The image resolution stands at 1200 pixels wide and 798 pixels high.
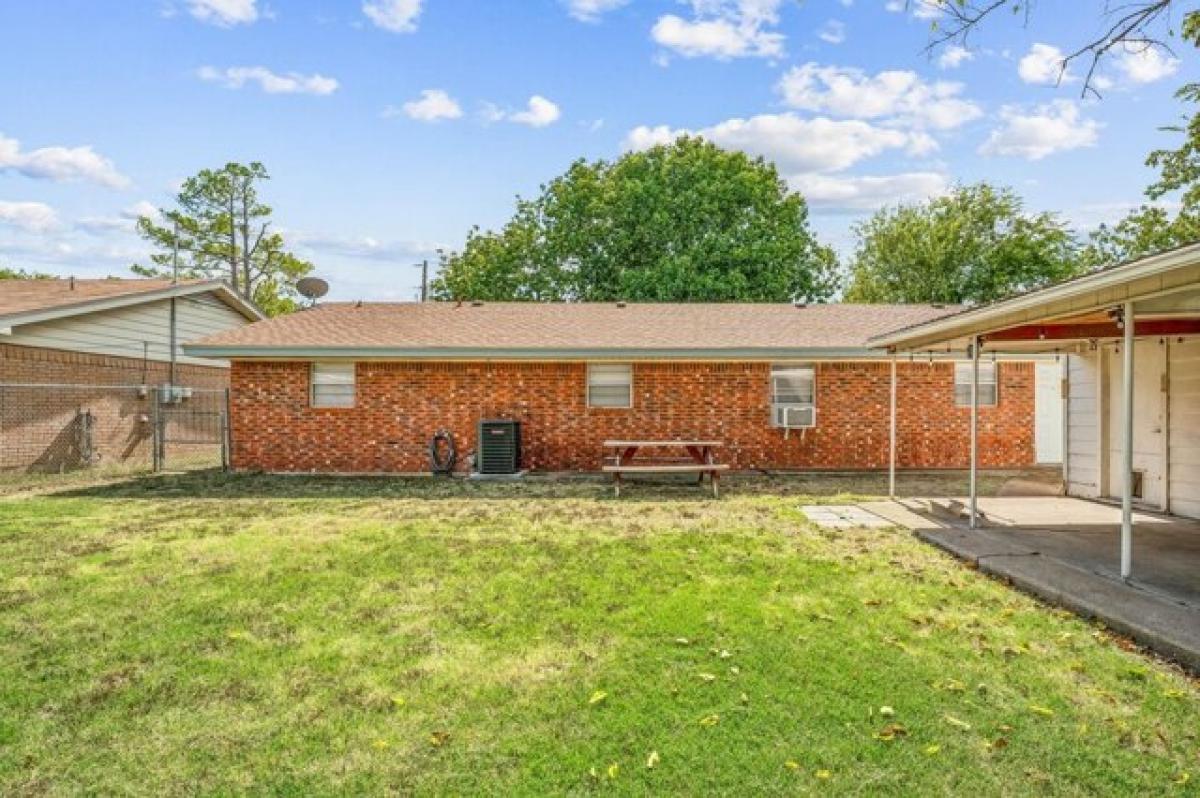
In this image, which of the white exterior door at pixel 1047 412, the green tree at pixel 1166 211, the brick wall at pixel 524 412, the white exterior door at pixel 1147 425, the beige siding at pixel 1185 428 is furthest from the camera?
the green tree at pixel 1166 211

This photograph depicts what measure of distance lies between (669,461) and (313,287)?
10.0 meters

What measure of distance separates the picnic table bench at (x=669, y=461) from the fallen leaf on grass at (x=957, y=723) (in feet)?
21.0

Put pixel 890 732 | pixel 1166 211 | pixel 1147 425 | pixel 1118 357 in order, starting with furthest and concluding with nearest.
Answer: pixel 1166 211 → pixel 1118 357 → pixel 1147 425 → pixel 890 732

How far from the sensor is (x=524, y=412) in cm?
1245

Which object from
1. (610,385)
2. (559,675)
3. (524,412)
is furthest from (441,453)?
(559,675)

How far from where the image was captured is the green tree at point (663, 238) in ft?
80.9

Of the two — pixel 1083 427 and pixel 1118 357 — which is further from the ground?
pixel 1118 357

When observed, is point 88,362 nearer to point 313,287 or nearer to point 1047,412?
point 313,287

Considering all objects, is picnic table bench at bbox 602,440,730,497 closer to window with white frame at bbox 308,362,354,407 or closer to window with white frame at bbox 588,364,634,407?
window with white frame at bbox 588,364,634,407

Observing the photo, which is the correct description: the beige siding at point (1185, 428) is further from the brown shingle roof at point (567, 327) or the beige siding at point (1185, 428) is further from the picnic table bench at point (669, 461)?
the picnic table bench at point (669, 461)

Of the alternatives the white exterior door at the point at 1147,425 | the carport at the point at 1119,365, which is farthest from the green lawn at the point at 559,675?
the white exterior door at the point at 1147,425

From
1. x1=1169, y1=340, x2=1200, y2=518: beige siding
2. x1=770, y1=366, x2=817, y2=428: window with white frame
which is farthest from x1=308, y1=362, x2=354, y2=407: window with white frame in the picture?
x1=1169, y1=340, x2=1200, y2=518: beige siding

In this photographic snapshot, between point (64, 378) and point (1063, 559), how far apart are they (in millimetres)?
15595

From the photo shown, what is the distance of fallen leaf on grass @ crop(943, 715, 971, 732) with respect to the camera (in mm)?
2988
